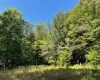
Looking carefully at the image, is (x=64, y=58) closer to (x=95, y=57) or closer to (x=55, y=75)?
(x=95, y=57)

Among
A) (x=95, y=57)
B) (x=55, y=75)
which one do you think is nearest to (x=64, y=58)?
(x=95, y=57)

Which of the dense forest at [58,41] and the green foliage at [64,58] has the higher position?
the dense forest at [58,41]

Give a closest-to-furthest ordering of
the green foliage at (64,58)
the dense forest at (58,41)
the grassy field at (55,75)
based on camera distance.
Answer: the grassy field at (55,75) → the dense forest at (58,41) → the green foliage at (64,58)

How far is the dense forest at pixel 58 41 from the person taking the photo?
28.1 meters

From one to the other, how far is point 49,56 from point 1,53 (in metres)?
12.3

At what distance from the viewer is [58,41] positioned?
4178 cm

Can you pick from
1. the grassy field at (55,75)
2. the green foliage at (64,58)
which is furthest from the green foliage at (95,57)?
the grassy field at (55,75)

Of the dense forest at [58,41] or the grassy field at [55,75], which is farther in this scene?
the dense forest at [58,41]

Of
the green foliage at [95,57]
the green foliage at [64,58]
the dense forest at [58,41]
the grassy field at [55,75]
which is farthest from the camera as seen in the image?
the green foliage at [64,58]

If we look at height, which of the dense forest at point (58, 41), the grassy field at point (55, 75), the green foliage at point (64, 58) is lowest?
the grassy field at point (55, 75)

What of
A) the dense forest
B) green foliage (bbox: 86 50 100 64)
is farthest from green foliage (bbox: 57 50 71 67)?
green foliage (bbox: 86 50 100 64)

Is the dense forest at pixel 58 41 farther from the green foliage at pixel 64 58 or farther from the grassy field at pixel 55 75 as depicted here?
the grassy field at pixel 55 75

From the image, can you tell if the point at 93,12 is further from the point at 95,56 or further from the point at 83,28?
the point at 83,28

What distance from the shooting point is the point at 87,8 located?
23.7 m
